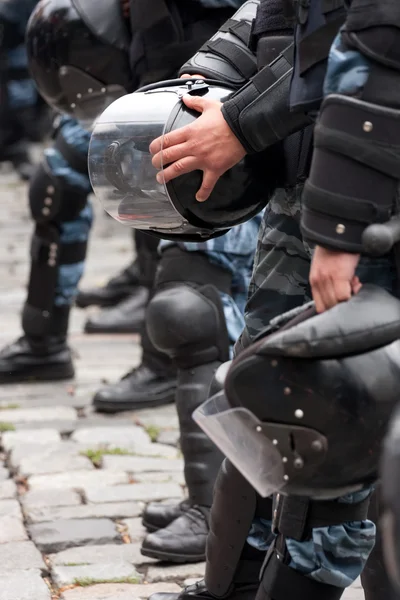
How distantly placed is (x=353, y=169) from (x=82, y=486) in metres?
2.02

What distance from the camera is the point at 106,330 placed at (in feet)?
19.5

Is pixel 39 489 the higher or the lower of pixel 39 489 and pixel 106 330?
the higher

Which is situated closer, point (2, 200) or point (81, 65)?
point (81, 65)

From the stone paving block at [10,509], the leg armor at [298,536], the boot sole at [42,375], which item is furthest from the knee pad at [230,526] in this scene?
the boot sole at [42,375]

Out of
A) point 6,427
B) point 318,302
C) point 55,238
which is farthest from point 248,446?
point 55,238

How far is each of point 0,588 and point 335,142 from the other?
5.04ft

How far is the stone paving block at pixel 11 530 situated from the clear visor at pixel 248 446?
1306mm

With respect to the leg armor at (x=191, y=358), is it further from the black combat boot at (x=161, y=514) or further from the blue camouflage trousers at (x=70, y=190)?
the blue camouflage trousers at (x=70, y=190)

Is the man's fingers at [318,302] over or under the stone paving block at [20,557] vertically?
over

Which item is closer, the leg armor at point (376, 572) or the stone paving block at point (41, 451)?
the leg armor at point (376, 572)

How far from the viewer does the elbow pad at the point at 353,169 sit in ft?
6.44

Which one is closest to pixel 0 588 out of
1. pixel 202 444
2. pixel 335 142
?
pixel 202 444

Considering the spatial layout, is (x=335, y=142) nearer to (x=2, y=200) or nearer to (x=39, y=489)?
(x=39, y=489)

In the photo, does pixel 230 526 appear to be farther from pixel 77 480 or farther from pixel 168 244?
pixel 77 480
